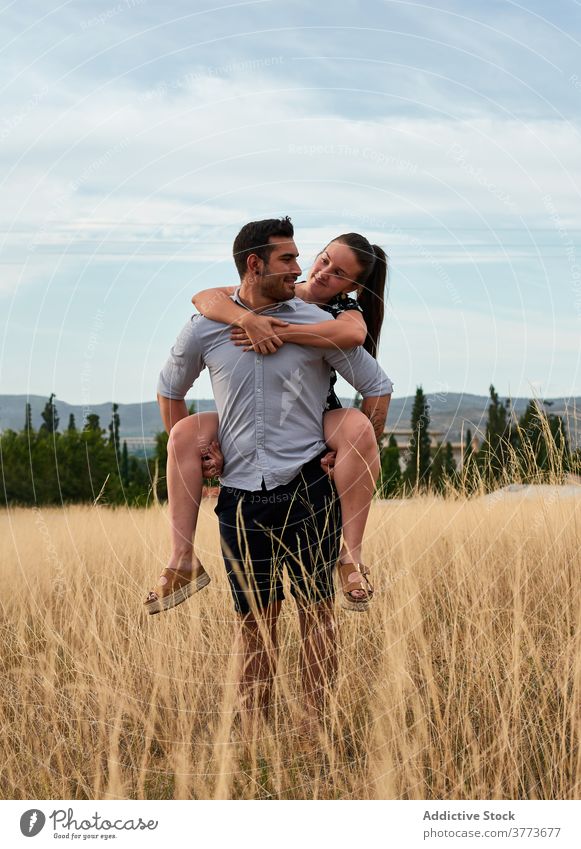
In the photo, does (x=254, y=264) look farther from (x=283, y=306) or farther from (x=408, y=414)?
(x=408, y=414)

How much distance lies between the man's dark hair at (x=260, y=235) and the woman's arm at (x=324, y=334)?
0.40 metres

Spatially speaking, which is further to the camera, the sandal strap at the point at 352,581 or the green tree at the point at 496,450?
the green tree at the point at 496,450

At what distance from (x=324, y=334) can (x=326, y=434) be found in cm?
56

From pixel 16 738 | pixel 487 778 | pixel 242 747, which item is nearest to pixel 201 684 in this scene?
pixel 242 747

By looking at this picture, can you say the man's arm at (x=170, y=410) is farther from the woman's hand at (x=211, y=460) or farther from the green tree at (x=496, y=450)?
the green tree at (x=496, y=450)

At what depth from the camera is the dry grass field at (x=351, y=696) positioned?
14.3 feet

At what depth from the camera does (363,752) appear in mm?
4590

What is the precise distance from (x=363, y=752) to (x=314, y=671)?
1.66 feet

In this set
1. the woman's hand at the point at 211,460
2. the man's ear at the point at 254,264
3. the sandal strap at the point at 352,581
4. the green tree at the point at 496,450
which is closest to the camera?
the man's ear at the point at 254,264

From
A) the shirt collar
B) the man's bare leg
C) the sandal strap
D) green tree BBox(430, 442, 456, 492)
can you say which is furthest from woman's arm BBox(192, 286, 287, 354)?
green tree BBox(430, 442, 456, 492)

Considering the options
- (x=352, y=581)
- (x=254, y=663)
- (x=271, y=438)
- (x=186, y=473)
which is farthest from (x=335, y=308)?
(x=254, y=663)

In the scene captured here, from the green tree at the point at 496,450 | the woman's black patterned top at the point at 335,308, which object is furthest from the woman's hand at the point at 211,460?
the green tree at the point at 496,450

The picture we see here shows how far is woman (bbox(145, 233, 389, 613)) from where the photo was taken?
4.36 m

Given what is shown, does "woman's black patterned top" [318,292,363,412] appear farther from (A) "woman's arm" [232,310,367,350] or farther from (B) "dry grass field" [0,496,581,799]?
(B) "dry grass field" [0,496,581,799]
